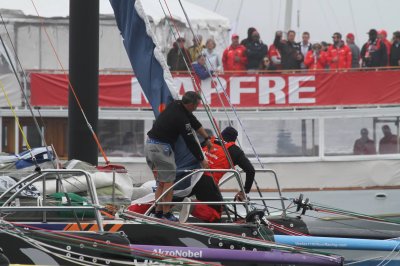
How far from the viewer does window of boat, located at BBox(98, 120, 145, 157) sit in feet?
70.7

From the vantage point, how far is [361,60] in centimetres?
2297

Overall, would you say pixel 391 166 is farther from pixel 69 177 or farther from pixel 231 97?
pixel 69 177

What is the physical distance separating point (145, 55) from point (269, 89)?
7955mm

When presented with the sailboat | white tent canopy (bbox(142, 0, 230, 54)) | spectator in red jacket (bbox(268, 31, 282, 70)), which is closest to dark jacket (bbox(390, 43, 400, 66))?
spectator in red jacket (bbox(268, 31, 282, 70))

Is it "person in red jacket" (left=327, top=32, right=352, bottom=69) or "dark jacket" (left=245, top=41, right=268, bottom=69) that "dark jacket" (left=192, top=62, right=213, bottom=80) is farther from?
"person in red jacket" (left=327, top=32, right=352, bottom=69)

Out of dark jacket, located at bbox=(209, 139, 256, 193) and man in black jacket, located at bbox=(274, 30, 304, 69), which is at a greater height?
man in black jacket, located at bbox=(274, 30, 304, 69)

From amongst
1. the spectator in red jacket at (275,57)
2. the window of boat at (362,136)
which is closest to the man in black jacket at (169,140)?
the window of boat at (362,136)

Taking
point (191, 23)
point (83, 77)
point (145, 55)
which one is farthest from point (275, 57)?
point (145, 55)

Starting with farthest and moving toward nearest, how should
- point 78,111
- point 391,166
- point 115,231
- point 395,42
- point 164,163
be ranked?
point 395,42, point 391,166, point 78,111, point 164,163, point 115,231

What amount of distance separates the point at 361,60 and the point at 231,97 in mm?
3453

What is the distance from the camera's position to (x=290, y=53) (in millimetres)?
22406

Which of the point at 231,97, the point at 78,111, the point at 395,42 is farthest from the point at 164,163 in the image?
the point at 395,42

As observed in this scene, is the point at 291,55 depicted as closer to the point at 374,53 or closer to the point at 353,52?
the point at 353,52

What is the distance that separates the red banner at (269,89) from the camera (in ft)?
69.1
